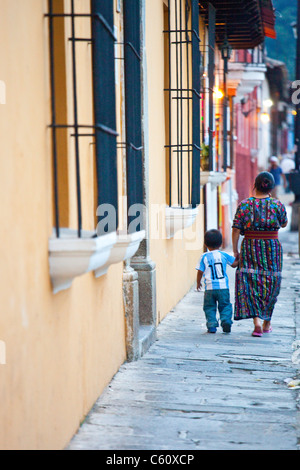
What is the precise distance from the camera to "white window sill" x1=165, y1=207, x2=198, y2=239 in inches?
334

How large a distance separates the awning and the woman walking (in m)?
4.69

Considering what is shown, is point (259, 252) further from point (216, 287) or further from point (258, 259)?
point (216, 287)

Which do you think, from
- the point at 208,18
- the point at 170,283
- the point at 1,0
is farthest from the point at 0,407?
the point at 208,18

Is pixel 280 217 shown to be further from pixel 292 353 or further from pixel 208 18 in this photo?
pixel 208 18

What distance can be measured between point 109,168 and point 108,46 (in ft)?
2.36

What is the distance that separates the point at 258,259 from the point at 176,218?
1.23m

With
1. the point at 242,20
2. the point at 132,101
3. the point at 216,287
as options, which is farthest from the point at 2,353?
the point at 242,20

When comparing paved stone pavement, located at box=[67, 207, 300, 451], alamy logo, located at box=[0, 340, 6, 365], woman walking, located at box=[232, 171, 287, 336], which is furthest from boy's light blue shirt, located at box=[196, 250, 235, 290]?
alamy logo, located at box=[0, 340, 6, 365]

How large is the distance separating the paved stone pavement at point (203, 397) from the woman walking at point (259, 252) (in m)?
0.31

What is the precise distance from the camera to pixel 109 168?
16.1 ft

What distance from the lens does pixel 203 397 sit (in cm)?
557

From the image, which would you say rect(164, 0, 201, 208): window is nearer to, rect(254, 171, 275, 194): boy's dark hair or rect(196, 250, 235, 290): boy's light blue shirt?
rect(196, 250, 235, 290): boy's light blue shirt

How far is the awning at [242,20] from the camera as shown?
1195 centimetres

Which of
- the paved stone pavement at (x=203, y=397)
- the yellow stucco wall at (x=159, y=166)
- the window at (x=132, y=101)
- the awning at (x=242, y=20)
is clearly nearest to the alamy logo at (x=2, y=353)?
the paved stone pavement at (x=203, y=397)
